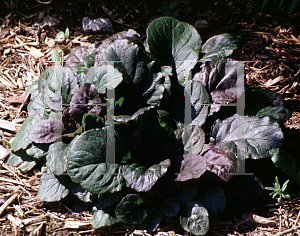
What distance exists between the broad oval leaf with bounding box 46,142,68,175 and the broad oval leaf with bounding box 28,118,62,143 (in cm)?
10

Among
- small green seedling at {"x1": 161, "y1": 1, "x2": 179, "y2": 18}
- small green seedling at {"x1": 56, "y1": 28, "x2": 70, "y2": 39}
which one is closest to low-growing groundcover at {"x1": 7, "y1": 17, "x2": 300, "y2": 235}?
small green seedling at {"x1": 161, "y1": 1, "x2": 179, "y2": 18}

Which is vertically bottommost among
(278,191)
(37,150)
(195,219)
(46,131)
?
(195,219)

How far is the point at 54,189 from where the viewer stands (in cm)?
229

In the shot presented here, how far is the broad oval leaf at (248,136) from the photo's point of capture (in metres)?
2.10

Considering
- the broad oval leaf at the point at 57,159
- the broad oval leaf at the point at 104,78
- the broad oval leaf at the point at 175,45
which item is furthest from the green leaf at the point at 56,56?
the broad oval leaf at the point at 57,159

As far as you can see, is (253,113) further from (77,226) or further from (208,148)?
(77,226)

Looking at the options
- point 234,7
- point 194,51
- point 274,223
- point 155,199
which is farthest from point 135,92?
point 234,7

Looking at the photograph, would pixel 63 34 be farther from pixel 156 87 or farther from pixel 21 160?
pixel 156 87

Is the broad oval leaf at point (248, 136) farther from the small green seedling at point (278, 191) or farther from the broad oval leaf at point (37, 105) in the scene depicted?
the broad oval leaf at point (37, 105)

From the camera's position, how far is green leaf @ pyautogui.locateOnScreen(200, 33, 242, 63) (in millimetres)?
2588

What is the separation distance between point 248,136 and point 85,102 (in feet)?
4.29

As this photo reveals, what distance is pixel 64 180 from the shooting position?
227 centimetres

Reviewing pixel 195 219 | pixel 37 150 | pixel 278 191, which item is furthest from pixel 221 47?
pixel 37 150

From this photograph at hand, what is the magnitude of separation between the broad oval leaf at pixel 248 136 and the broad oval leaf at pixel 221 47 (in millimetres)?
646
